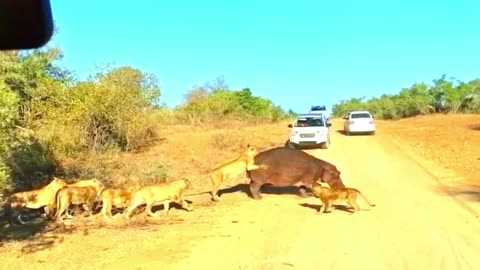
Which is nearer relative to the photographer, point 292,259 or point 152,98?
point 292,259

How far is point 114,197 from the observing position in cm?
1320

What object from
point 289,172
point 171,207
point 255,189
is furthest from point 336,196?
point 171,207

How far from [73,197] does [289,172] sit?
524 centimetres

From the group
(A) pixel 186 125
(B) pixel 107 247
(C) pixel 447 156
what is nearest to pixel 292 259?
(B) pixel 107 247

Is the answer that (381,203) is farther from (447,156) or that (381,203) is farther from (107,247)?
(447,156)

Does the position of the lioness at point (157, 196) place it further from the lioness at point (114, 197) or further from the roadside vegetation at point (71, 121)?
the roadside vegetation at point (71, 121)

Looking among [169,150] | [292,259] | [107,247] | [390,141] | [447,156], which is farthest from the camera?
[390,141]

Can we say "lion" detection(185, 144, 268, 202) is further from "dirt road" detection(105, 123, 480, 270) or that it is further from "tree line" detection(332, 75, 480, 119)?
"tree line" detection(332, 75, 480, 119)

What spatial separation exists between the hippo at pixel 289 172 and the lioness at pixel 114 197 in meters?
3.50

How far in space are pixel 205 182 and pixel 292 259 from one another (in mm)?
9389

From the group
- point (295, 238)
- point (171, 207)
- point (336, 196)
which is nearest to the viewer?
point (295, 238)

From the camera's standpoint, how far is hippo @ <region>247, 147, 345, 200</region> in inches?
613

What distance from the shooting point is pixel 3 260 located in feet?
32.9

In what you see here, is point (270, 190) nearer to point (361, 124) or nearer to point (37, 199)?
point (37, 199)
